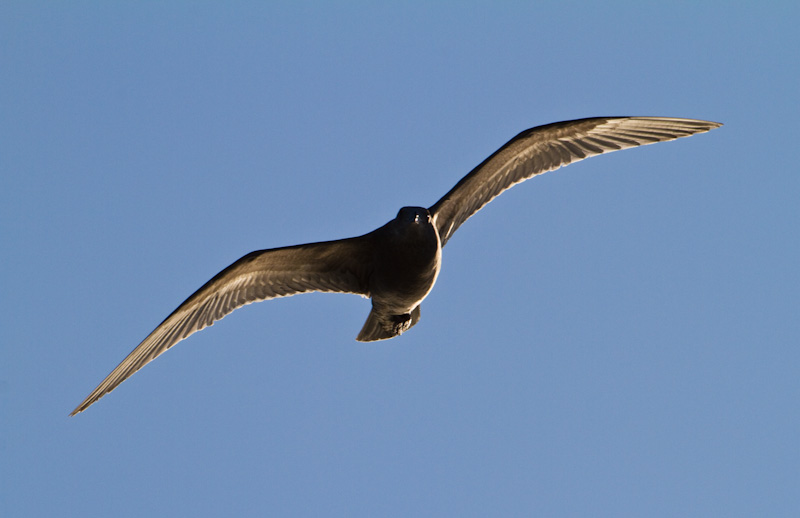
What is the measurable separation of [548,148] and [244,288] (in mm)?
3977

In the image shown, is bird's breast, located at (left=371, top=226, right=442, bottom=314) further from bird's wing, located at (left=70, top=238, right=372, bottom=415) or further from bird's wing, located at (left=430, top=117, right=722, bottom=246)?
bird's wing, located at (left=430, top=117, right=722, bottom=246)

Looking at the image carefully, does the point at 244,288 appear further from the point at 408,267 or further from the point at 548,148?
the point at 548,148

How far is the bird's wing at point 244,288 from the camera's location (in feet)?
26.3

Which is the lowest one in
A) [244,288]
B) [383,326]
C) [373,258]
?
[383,326]

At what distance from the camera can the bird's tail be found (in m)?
8.12

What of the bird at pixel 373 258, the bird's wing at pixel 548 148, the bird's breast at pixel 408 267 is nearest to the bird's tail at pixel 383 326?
the bird at pixel 373 258

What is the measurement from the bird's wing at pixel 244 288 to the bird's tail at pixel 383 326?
36 centimetres

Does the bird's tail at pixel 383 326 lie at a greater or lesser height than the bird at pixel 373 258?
lesser

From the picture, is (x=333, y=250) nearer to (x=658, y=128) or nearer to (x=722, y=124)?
(x=658, y=128)

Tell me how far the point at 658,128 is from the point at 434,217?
9.93ft

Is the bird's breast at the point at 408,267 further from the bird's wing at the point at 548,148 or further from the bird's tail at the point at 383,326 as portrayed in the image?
the bird's wing at the point at 548,148

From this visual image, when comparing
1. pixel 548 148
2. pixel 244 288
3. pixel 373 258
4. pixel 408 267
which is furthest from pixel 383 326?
pixel 548 148

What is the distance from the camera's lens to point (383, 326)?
8227 millimetres

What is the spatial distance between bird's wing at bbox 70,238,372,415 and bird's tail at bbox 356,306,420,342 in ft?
1.18
